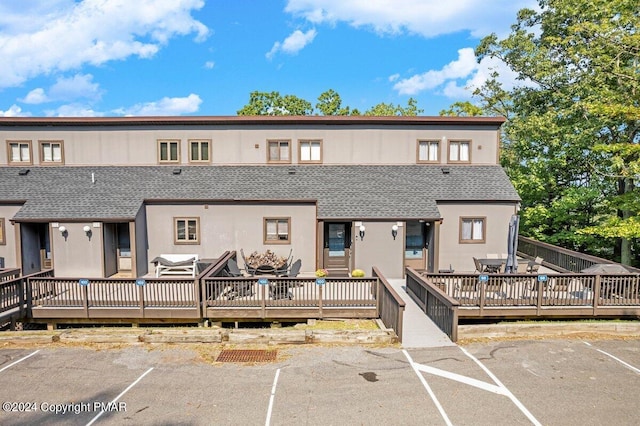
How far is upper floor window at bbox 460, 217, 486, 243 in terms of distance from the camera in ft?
47.1

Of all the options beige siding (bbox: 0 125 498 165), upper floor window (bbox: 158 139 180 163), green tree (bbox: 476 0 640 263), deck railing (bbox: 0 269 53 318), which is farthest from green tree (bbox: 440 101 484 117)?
deck railing (bbox: 0 269 53 318)

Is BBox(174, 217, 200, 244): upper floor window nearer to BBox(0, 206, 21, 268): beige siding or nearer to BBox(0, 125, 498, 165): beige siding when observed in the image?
BBox(0, 125, 498, 165): beige siding

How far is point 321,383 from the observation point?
6.35 meters

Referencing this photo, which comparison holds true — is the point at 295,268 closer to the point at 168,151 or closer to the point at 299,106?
the point at 168,151

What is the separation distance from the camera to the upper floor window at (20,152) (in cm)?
1573

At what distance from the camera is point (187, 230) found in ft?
46.6

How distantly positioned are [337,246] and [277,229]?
2.45 meters

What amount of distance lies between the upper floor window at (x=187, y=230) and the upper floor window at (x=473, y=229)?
1027cm

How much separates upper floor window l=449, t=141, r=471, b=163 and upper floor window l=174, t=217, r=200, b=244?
433 inches

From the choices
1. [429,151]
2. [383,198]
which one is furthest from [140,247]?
[429,151]

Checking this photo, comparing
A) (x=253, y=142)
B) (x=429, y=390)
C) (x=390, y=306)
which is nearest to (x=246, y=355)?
(x=390, y=306)

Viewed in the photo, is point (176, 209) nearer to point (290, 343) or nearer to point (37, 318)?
point (37, 318)

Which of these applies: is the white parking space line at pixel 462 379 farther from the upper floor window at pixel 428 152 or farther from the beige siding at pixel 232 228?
the upper floor window at pixel 428 152

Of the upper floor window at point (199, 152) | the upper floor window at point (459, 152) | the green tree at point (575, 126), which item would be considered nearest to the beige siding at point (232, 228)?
the upper floor window at point (199, 152)
